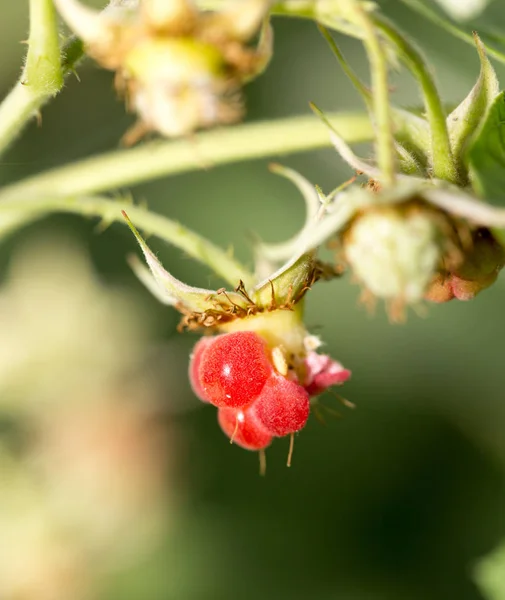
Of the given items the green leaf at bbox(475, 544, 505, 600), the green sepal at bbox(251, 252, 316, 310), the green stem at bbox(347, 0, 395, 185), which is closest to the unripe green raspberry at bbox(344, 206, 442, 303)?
the green stem at bbox(347, 0, 395, 185)

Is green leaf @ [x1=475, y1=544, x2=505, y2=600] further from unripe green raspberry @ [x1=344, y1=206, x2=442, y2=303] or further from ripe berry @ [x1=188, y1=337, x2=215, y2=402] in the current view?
unripe green raspberry @ [x1=344, y1=206, x2=442, y2=303]

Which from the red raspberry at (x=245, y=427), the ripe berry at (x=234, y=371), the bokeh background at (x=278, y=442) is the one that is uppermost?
the ripe berry at (x=234, y=371)

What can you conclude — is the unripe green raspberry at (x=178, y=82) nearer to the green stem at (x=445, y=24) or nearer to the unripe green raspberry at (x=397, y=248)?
the unripe green raspberry at (x=397, y=248)

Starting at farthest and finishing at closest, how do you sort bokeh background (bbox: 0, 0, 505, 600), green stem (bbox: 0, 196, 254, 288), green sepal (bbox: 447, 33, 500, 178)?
bokeh background (bbox: 0, 0, 505, 600), green stem (bbox: 0, 196, 254, 288), green sepal (bbox: 447, 33, 500, 178)

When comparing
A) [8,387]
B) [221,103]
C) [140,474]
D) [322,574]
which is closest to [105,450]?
[140,474]

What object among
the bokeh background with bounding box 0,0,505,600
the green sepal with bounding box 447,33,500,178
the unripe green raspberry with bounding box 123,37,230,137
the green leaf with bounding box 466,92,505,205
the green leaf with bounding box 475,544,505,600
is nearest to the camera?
the unripe green raspberry with bounding box 123,37,230,137

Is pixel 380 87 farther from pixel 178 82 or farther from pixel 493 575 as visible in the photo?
pixel 493 575

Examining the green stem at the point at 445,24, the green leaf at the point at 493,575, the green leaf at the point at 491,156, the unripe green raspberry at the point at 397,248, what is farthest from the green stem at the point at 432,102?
the green leaf at the point at 493,575
